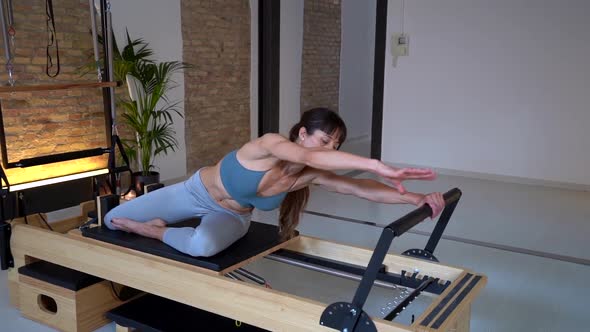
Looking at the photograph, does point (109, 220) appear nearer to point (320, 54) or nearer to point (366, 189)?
point (366, 189)

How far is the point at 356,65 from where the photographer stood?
26.2 feet

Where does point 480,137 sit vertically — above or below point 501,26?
below

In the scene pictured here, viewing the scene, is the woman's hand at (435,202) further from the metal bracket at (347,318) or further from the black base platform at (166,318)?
the black base platform at (166,318)

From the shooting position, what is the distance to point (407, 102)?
5.96 metres

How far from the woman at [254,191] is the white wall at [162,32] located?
2.51 metres

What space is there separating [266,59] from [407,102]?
1.54m

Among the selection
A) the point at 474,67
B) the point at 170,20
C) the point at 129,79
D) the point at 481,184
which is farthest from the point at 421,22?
the point at 129,79

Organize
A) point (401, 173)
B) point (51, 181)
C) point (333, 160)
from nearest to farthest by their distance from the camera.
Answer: point (401, 173)
point (333, 160)
point (51, 181)

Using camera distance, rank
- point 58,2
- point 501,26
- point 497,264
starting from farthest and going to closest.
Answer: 1. point 501,26
2. point 58,2
3. point 497,264

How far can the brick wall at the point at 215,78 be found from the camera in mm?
5191

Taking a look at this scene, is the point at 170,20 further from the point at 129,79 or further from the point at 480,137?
the point at 480,137

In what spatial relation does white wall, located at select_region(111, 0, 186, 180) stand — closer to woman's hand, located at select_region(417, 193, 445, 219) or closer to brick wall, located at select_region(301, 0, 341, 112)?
brick wall, located at select_region(301, 0, 341, 112)

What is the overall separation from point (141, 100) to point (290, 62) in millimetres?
2267

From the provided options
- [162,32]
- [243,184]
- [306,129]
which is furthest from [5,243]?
[162,32]
